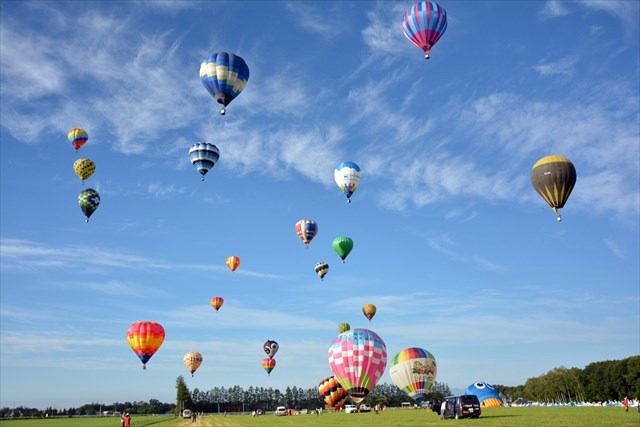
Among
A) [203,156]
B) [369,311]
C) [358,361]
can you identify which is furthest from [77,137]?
[369,311]

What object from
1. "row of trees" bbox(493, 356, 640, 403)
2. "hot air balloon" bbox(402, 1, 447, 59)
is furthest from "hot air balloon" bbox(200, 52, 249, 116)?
"row of trees" bbox(493, 356, 640, 403)

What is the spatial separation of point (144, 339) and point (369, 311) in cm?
4558

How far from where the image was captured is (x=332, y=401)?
8419 centimetres

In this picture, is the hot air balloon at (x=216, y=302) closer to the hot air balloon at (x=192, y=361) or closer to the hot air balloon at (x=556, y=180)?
the hot air balloon at (x=192, y=361)

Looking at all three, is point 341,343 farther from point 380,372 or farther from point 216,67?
point 216,67

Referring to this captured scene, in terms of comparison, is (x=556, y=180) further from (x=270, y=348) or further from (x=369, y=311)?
(x=270, y=348)

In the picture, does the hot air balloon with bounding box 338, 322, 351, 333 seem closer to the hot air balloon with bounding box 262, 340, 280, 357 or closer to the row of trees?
the hot air balloon with bounding box 262, 340, 280, 357

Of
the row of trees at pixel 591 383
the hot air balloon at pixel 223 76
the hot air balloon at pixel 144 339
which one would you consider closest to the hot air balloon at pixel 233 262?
the hot air balloon at pixel 144 339

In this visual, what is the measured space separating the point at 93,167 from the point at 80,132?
13.5 ft

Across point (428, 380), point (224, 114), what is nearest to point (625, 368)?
point (428, 380)

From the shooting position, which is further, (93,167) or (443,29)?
(93,167)

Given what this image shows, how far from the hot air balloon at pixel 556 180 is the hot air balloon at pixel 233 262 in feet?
161

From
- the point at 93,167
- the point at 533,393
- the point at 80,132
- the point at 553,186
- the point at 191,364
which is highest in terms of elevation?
the point at 80,132

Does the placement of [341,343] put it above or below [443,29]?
below
